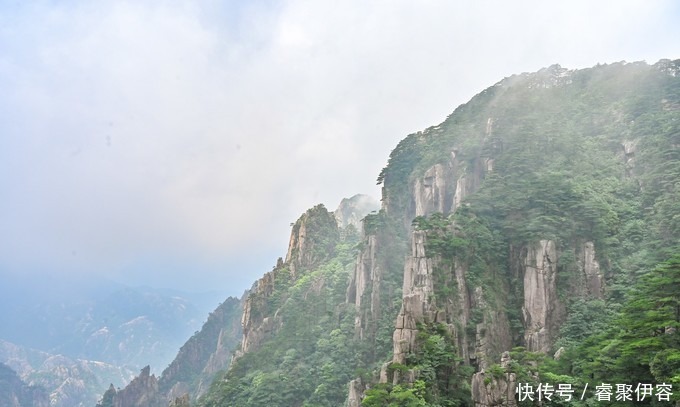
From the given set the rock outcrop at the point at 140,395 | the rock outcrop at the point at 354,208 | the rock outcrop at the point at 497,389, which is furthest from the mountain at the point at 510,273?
the rock outcrop at the point at 354,208

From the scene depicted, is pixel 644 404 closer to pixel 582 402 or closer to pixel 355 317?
pixel 582 402

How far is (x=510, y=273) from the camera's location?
126 ft

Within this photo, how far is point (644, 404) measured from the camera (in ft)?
66.1

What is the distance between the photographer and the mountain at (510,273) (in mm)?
25234

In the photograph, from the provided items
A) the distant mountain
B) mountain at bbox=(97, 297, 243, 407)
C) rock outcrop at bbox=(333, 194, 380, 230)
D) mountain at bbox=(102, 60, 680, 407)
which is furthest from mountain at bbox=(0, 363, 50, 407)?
mountain at bbox=(102, 60, 680, 407)

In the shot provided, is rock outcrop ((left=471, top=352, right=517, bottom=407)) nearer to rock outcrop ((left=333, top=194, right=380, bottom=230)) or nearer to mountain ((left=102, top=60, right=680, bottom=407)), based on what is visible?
mountain ((left=102, top=60, right=680, bottom=407))

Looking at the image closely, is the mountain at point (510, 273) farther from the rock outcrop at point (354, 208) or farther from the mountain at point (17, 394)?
the mountain at point (17, 394)

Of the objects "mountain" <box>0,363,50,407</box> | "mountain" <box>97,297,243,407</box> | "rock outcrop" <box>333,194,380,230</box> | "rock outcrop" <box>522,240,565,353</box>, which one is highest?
"rock outcrop" <box>333,194,380,230</box>

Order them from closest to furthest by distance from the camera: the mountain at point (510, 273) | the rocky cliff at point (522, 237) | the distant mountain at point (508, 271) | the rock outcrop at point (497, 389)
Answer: the rock outcrop at point (497, 389) → the mountain at point (510, 273) → the distant mountain at point (508, 271) → the rocky cliff at point (522, 237)

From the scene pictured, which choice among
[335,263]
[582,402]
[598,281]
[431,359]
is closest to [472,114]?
[335,263]

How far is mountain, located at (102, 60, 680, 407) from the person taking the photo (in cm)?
2523

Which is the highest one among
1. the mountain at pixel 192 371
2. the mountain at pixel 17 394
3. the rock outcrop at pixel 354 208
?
the rock outcrop at pixel 354 208

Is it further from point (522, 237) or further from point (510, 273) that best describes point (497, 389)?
point (522, 237)

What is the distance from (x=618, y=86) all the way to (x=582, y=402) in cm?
4384
